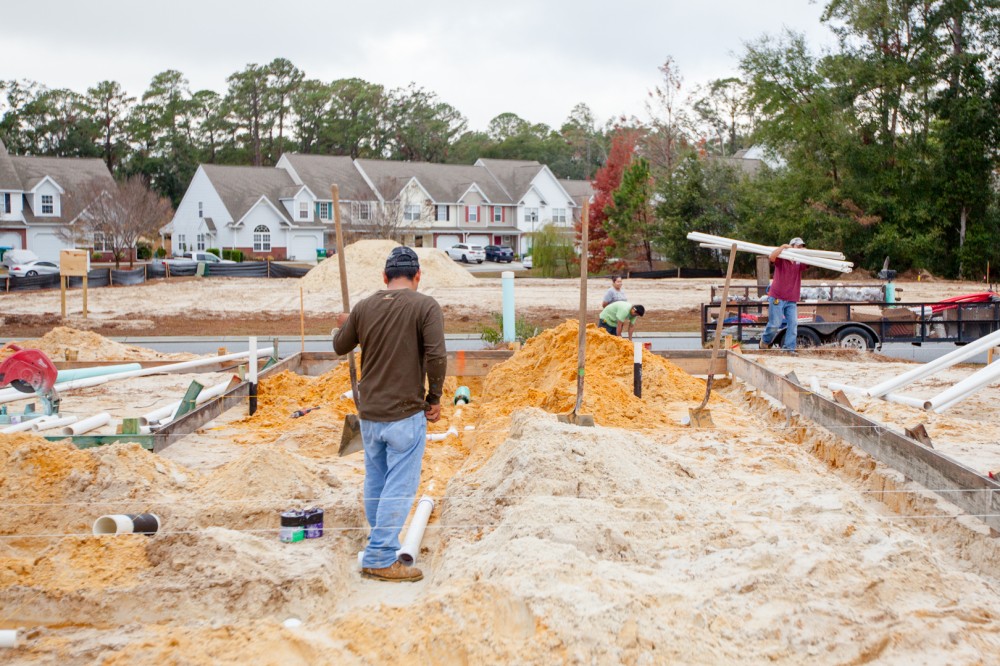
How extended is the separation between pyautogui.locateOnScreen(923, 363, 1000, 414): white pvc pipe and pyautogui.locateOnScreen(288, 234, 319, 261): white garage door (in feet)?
194

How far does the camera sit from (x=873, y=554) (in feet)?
17.7

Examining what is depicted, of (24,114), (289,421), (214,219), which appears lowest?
(289,421)

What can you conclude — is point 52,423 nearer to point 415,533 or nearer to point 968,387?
point 415,533

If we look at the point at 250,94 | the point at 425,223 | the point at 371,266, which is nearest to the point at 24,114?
the point at 250,94

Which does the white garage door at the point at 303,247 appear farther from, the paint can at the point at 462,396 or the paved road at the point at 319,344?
the paint can at the point at 462,396

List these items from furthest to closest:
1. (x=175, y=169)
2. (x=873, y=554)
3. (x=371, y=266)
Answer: (x=175, y=169) → (x=371, y=266) → (x=873, y=554)

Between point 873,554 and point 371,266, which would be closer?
point 873,554

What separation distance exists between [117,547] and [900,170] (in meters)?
44.8

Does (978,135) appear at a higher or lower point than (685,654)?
higher

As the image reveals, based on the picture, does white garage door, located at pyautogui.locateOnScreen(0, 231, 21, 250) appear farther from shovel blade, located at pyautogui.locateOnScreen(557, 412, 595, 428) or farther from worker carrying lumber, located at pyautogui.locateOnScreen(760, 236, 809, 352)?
shovel blade, located at pyautogui.locateOnScreen(557, 412, 595, 428)

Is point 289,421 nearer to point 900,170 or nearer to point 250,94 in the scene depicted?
point 900,170

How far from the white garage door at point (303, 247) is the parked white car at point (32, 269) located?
1850 cm

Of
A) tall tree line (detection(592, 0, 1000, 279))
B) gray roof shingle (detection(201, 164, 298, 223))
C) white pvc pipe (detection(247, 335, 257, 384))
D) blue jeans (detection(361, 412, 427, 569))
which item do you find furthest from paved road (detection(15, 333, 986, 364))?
gray roof shingle (detection(201, 164, 298, 223))

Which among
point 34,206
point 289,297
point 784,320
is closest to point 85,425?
point 784,320
